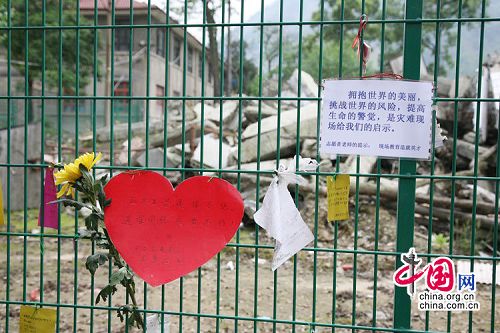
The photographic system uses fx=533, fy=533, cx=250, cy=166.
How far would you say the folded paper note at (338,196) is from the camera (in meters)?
2.21

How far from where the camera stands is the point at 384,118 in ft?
7.03

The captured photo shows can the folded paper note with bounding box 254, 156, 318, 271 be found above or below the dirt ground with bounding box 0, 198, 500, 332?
above

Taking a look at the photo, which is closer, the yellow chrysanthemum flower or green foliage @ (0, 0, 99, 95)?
the yellow chrysanthemum flower

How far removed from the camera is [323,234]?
26.1ft

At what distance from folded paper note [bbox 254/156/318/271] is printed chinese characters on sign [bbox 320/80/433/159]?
19 cm

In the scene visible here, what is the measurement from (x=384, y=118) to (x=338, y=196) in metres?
0.37

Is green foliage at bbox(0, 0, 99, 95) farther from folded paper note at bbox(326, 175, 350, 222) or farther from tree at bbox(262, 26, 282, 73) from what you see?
folded paper note at bbox(326, 175, 350, 222)

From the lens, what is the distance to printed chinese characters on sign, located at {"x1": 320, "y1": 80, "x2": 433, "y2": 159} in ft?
7.00

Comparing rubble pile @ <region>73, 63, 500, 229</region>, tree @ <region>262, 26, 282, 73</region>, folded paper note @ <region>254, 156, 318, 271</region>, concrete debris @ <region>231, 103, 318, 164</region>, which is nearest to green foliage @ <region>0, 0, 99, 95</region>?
rubble pile @ <region>73, 63, 500, 229</region>

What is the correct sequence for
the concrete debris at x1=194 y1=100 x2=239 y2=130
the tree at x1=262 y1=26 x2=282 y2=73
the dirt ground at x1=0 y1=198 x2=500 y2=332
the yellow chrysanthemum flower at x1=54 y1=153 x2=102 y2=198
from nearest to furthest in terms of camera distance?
1. the yellow chrysanthemum flower at x1=54 y1=153 x2=102 y2=198
2. the tree at x1=262 y1=26 x2=282 y2=73
3. the dirt ground at x1=0 y1=198 x2=500 y2=332
4. the concrete debris at x1=194 y1=100 x2=239 y2=130

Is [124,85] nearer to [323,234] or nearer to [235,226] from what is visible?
[323,234]

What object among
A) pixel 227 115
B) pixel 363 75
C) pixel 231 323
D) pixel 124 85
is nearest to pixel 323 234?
pixel 231 323

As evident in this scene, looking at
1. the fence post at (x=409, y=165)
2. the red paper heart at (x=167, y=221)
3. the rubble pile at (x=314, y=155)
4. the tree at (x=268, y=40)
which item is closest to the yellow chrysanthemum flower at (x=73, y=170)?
the red paper heart at (x=167, y=221)

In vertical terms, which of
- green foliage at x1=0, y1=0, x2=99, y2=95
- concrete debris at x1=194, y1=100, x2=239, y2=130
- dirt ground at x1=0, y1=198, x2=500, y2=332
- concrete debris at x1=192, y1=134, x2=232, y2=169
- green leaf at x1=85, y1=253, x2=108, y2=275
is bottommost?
dirt ground at x1=0, y1=198, x2=500, y2=332
